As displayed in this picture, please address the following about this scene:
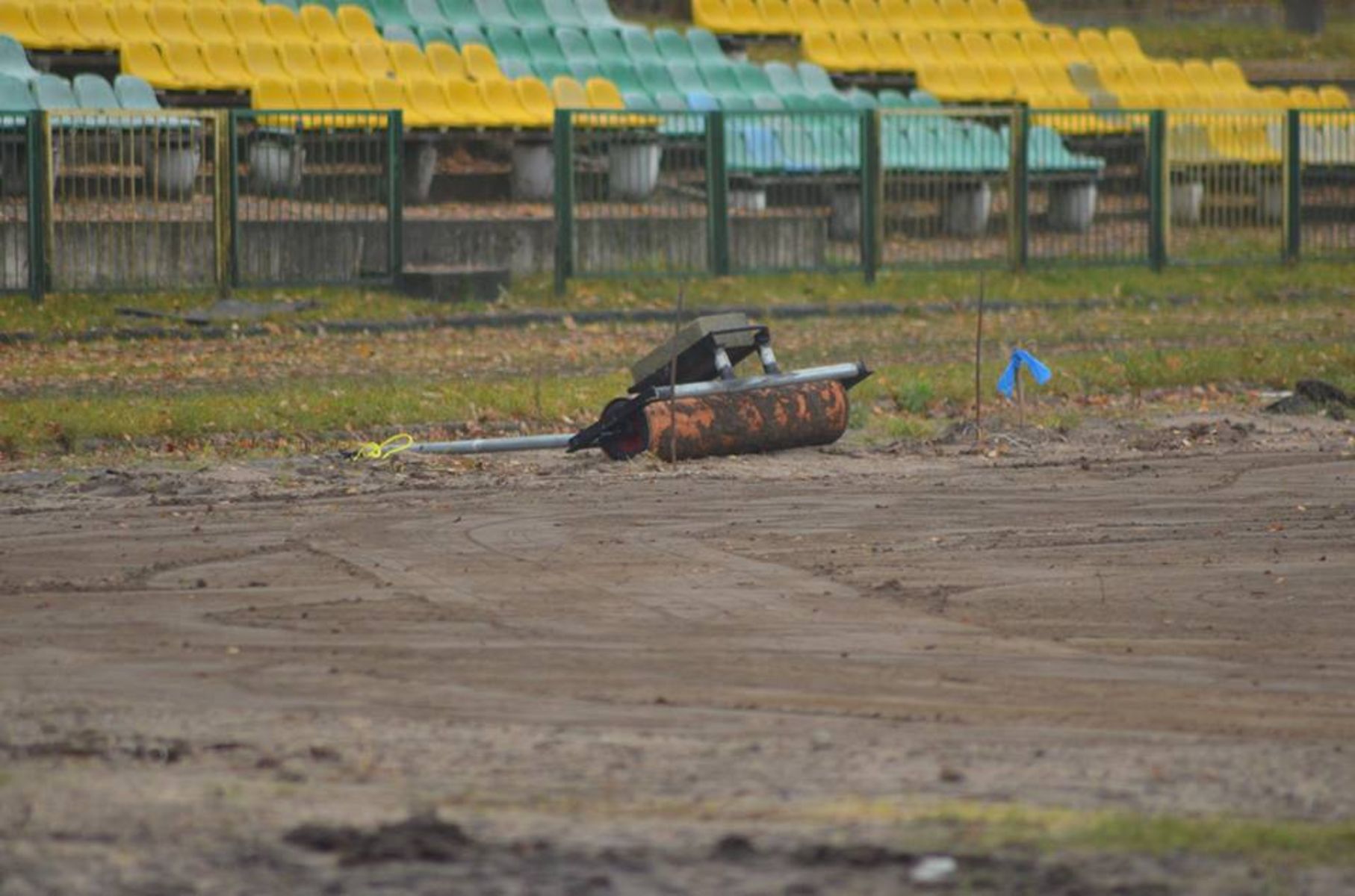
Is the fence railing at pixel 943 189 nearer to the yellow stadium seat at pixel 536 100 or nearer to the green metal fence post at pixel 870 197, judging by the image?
the green metal fence post at pixel 870 197

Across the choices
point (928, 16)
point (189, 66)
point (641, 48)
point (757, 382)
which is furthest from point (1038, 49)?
point (757, 382)

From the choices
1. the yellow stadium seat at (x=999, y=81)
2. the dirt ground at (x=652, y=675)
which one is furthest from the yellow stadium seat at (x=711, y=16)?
the dirt ground at (x=652, y=675)

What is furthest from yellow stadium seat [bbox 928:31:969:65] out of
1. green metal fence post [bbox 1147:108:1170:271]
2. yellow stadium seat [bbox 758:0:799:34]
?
green metal fence post [bbox 1147:108:1170:271]

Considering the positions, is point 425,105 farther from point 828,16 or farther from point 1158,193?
point 828,16

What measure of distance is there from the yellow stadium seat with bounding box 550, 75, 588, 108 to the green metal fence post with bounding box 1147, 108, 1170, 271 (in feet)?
23.2

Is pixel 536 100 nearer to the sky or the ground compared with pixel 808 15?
nearer to the ground

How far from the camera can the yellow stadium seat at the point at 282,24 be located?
28656 millimetres

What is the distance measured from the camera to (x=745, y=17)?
3519 cm

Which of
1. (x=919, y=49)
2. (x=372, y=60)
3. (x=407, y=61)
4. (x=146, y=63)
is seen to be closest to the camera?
(x=146, y=63)

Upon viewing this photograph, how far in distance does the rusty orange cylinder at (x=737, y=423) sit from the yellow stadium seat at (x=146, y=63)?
1377 cm

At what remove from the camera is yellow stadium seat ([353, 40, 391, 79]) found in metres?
28.4

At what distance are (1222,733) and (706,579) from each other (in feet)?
10.6

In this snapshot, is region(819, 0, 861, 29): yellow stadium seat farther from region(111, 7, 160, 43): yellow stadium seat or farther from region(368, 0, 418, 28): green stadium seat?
region(111, 7, 160, 43): yellow stadium seat

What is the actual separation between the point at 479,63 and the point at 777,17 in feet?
23.6
